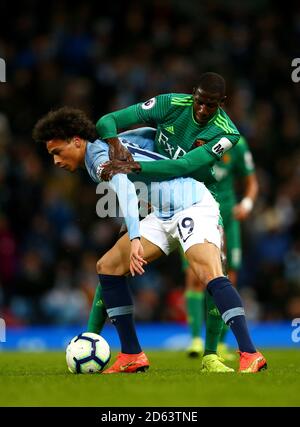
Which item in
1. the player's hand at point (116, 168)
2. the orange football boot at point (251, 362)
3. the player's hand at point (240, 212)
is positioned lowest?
the orange football boot at point (251, 362)

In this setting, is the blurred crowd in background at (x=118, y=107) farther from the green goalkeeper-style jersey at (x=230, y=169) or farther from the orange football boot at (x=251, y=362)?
the orange football boot at (x=251, y=362)

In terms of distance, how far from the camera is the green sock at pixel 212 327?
22.6 ft

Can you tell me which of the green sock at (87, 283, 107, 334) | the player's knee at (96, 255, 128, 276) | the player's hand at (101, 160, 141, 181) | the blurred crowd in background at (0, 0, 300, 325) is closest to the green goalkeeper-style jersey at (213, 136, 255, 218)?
the green sock at (87, 283, 107, 334)

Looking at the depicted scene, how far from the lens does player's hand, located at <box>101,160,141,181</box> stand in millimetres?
6285

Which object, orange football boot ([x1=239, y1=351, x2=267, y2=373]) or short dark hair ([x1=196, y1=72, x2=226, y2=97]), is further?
short dark hair ([x1=196, y1=72, x2=226, y2=97])

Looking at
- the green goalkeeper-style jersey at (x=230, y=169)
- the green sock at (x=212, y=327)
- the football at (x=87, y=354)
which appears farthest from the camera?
the green goalkeeper-style jersey at (x=230, y=169)

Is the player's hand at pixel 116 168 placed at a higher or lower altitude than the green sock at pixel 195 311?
lower

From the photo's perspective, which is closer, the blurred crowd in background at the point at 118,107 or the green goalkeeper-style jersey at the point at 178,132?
the green goalkeeper-style jersey at the point at 178,132

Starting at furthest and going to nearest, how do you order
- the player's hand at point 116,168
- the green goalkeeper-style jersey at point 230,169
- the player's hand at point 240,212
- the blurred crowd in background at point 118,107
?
the blurred crowd in background at point 118,107 → the green goalkeeper-style jersey at point 230,169 → the player's hand at point 240,212 → the player's hand at point 116,168

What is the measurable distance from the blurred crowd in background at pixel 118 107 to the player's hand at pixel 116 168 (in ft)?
21.2

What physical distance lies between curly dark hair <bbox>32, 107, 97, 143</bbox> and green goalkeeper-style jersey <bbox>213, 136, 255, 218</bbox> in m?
3.00

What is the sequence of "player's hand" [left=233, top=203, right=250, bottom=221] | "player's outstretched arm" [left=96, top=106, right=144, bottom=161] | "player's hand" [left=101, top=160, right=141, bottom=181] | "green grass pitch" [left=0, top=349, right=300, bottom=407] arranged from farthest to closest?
"player's hand" [left=233, top=203, right=250, bottom=221]
"player's outstretched arm" [left=96, top=106, right=144, bottom=161]
"player's hand" [left=101, top=160, right=141, bottom=181]
"green grass pitch" [left=0, top=349, right=300, bottom=407]

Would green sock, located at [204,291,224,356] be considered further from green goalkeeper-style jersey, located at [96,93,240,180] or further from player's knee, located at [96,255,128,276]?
green goalkeeper-style jersey, located at [96,93,240,180]

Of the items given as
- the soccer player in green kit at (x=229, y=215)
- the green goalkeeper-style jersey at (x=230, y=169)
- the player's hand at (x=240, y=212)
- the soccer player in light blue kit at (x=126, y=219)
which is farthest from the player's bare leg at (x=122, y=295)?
the green goalkeeper-style jersey at (x=230, y=169)
